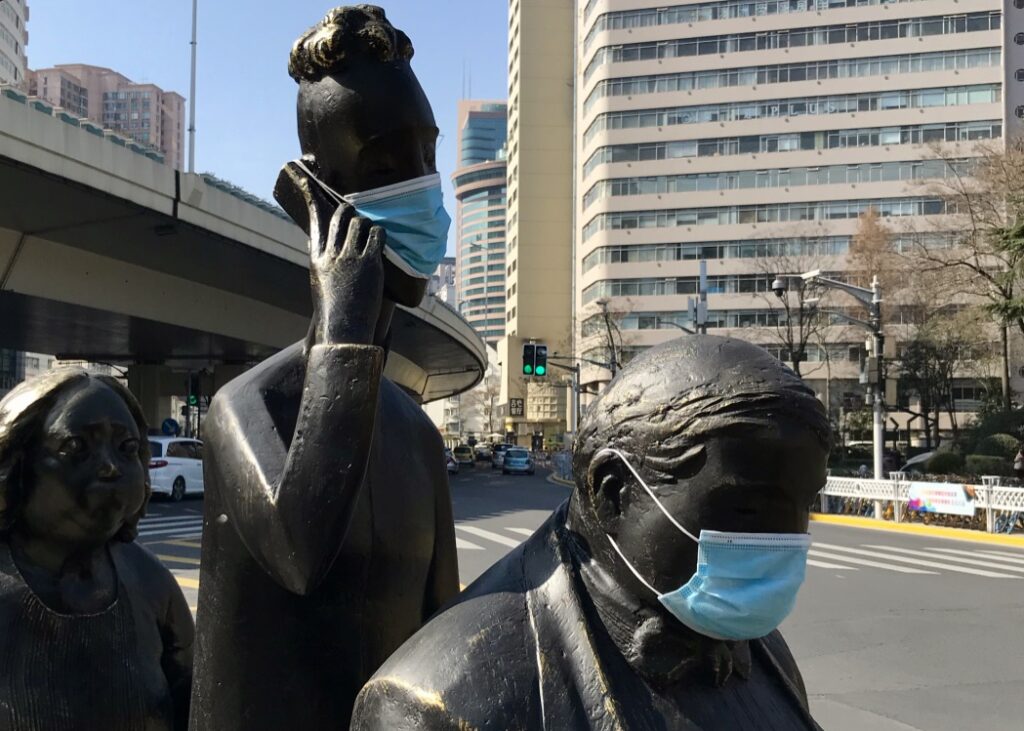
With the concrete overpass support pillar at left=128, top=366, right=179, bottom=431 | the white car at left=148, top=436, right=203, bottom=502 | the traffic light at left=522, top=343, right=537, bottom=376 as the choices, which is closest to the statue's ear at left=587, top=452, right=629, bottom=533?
the white car at left=148, top=436, right=203, bottom=502

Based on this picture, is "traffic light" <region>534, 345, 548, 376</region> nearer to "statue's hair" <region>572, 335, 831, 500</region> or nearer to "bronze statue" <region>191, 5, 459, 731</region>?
"bronze statue" <region>191, 5, 459, 731</region>

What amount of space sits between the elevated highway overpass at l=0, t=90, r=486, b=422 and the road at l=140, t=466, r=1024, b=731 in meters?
5.35

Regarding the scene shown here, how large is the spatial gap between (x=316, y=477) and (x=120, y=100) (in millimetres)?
101177

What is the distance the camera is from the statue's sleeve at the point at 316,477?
1332 mm

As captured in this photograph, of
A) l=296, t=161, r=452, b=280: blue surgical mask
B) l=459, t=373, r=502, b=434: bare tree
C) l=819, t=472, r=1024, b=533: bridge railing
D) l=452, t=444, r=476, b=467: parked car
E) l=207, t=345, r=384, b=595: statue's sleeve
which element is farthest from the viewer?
l=459, t=373, r=502, b=434: bare tree

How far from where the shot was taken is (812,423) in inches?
46.3

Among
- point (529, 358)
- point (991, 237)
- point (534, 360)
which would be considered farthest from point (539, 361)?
point (991, 237)

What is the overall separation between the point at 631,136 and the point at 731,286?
11.8 meters

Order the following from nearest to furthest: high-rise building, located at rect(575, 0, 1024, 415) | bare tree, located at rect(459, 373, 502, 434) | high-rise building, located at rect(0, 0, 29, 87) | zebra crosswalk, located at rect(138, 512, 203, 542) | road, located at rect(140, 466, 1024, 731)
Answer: road, located at rect(140, 466, 1024, 731) < zebra crosswalk, located at rect(138, 512, 203, 542) < high-rise building, located at rect(575, 0, 1024, 415) < high-rise building, located at rect(0, 0, 29, 87) < bare tree, located at rect(459, 373, 502, 434)

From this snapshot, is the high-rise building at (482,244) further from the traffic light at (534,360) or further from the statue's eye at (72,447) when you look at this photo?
the statue's eye at (72,447)

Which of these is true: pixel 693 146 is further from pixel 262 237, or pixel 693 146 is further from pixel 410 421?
pixel 410 421

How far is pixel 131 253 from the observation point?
1986 cm

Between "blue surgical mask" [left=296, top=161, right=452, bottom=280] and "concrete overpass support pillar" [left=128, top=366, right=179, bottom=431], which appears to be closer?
"blue surgical mask" [left=296, top=161, right=452, bottom=280]

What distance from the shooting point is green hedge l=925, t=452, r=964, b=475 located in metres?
23.7
